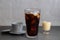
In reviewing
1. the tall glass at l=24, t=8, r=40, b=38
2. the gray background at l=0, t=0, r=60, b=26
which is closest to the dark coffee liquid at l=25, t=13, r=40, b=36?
the tall glass at l=24, t=8, r=40, b=38

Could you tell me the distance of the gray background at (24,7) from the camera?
162cm

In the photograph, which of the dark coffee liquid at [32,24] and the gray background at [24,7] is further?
the gray background at [24,7]

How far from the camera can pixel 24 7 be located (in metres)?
1.63

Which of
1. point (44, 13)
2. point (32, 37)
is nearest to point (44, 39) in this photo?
point (32, 37)

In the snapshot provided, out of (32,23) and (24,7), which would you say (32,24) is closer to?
(32,23)

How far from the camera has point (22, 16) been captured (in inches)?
64.5

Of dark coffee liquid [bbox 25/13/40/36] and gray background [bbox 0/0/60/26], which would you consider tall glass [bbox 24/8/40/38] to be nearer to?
dark coffee liquid [bbox 25/13/40/36]

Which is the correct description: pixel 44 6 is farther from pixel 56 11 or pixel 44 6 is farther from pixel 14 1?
pixel 14 1

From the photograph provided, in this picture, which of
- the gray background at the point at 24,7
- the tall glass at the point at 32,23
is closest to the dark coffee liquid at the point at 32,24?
the tall glass at the point at 32,23

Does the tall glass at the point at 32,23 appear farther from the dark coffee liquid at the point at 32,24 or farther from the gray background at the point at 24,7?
the gray background at the point at 24,7

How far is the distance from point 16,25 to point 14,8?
0.40m

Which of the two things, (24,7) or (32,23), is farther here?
(24,7)

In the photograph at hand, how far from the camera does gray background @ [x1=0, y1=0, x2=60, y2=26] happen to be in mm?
1623

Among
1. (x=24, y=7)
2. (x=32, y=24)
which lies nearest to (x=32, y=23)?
(x=32, y=24)
